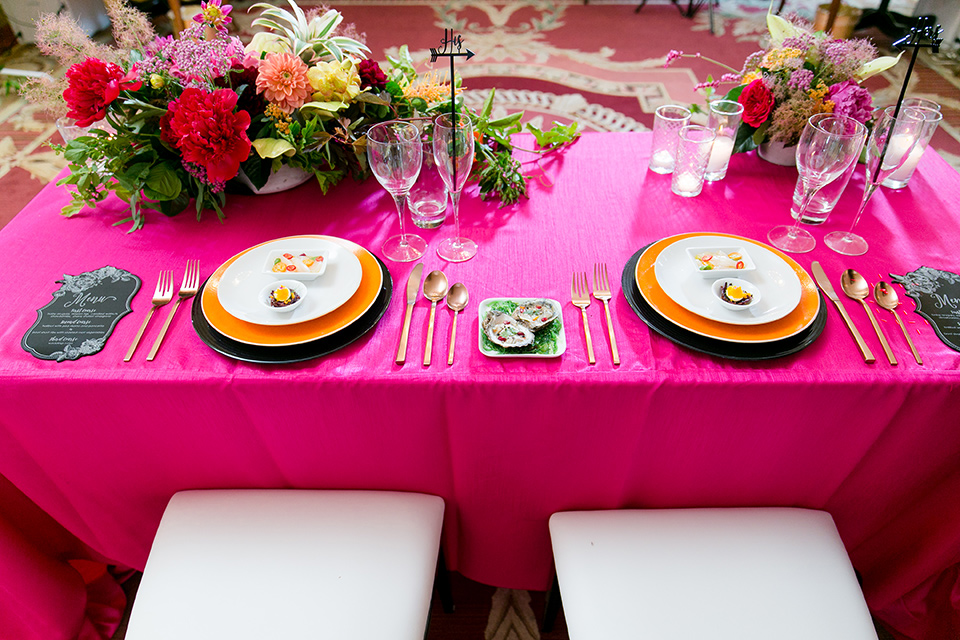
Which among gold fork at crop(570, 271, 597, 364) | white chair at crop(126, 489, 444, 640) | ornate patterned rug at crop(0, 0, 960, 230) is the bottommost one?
ornate patterned rug at crop(0, 0, 960, 230)

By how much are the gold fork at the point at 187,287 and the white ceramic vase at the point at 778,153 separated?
3.95 ft

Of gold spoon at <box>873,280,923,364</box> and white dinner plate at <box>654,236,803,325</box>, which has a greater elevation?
white dinner plate at <box>654,236,803,325</box>

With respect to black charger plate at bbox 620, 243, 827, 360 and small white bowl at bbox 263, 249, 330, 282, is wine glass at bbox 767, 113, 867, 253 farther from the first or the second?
small white bowl at bbox 263, 249, 330, 282

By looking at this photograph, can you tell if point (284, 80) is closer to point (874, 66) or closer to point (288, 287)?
point (288, 287)

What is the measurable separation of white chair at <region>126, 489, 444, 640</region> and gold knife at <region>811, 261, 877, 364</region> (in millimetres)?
708

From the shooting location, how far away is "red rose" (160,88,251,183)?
1010mm

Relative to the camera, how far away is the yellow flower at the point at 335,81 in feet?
3.65

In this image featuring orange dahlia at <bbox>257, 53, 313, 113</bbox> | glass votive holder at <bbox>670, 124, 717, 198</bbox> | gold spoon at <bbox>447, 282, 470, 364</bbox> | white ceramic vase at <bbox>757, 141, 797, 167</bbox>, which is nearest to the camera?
gold spoon at <bbox>447, 282, 470, 364</bbox>

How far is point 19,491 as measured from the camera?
1.07 m

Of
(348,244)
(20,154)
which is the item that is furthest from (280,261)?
(20,154)

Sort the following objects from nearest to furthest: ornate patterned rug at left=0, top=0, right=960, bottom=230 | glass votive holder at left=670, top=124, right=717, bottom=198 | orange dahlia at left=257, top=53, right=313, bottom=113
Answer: orange dahlia at left=257, top=53, right=313, bottom=113
glass votive holder at left=670, top=124, right=717, bottom=198
ornate patterned rug at left=0, top=0, right=960, bottom=230

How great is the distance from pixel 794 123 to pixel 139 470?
1.41 metres

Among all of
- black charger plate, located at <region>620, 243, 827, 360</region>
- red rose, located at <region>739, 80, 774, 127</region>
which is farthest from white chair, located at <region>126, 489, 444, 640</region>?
red rose, located at <region>739, 80, 774, 127</region>

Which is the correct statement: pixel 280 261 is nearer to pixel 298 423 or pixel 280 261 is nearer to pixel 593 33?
pixel 298 423
